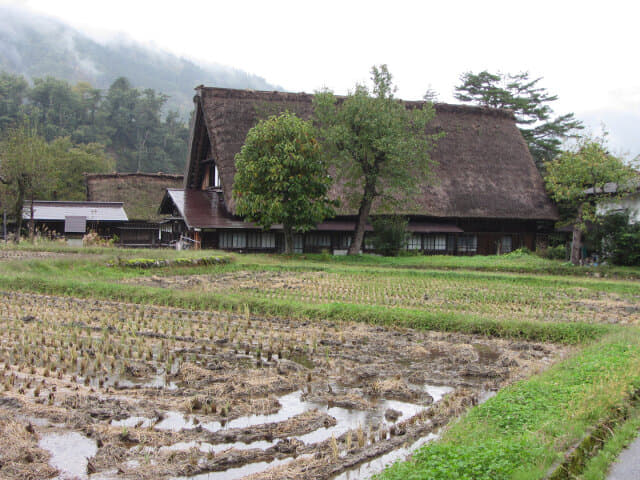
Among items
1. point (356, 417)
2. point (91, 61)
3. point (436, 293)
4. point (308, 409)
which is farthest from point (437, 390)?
point (91, 61)

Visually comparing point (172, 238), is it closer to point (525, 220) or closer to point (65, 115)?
point (525, 220)

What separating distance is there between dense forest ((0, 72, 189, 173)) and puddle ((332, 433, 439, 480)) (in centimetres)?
4926

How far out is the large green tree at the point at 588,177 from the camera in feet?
54.6

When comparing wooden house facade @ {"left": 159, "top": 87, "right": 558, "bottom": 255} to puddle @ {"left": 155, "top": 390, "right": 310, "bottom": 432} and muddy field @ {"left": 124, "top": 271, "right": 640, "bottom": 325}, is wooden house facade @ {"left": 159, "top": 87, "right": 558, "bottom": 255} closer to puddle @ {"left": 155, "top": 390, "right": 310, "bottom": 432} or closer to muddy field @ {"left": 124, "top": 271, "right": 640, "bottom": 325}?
muddy field @ {"left": 124, "top": 271, "right": 640, "bottom": 325}

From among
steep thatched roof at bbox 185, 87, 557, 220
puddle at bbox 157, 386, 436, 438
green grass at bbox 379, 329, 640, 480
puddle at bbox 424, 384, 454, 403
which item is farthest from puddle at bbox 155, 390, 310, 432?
steep thatched roof at bbox 185, 87, 557, 220

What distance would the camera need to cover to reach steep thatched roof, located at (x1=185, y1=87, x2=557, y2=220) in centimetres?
2077

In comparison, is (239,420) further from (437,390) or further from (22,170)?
(22,170)

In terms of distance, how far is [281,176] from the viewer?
54.3ft

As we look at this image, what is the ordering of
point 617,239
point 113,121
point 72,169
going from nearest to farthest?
point 617,239, point 72,169, point 113,121

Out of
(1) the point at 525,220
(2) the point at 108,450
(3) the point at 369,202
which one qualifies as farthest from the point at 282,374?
(1) the point at 525,220

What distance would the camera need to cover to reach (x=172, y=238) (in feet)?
76.3

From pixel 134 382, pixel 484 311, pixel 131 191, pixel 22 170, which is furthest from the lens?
pixel 131 191

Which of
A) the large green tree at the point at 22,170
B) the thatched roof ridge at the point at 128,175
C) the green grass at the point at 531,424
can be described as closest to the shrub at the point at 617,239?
the green grass at the point at 531,424

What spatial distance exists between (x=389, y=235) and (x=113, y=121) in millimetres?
41288
